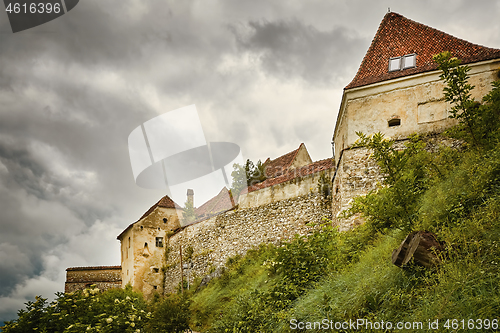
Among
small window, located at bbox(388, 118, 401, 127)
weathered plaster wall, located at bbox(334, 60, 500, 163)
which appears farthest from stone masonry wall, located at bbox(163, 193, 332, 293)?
small window, located at bbox(388, 118, 401, 127)

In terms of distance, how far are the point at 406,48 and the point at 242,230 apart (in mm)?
11009

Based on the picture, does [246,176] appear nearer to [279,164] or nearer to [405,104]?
[279,164]

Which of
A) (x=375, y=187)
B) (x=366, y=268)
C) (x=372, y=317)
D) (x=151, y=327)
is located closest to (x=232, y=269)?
(x=151, y=327)

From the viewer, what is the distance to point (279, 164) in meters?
24.1

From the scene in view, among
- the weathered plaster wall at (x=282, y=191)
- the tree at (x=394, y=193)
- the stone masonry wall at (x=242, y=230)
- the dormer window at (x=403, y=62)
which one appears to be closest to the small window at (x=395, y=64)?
the dormer window at (x=403, y=62)

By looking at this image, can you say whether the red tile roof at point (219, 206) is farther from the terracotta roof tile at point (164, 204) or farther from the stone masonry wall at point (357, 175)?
the stone masonry wall at point (357, 175)

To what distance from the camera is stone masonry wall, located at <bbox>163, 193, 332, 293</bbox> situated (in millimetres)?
16453

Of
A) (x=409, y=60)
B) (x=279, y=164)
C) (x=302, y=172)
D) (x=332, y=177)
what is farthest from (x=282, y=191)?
(x=409, y=60)

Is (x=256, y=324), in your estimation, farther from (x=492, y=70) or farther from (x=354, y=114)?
(x=492, y=70)

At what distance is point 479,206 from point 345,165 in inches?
254

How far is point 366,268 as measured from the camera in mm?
6883

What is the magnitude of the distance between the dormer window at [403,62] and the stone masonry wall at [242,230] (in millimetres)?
6212

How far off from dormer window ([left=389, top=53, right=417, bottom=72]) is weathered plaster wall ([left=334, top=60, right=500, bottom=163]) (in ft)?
2.26

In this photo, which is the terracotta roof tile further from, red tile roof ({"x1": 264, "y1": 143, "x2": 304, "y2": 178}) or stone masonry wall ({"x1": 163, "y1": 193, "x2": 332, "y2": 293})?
red tile roof ({"x1": 264, "y1": 143, "x2": 304, "y2": 178})
